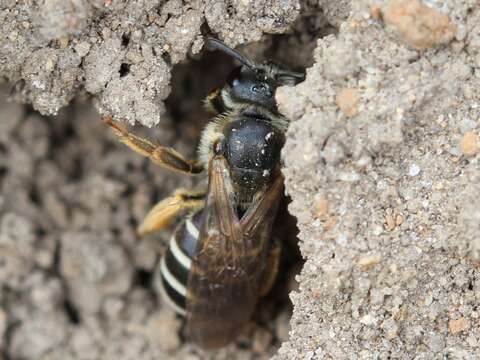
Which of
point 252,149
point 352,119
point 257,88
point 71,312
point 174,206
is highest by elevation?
point 352,119

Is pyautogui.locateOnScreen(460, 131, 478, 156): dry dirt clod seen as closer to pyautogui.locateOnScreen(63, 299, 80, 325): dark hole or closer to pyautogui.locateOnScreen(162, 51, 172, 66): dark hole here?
pyautogui.locateOnScreen(162, 51, 172, 66): dark hole

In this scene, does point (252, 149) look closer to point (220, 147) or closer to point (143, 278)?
point (220, 147)

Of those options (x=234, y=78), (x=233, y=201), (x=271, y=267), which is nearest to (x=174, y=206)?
(x=233, y=201)

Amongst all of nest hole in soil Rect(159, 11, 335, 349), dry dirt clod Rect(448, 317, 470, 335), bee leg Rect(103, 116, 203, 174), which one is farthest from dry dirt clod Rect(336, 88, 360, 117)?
bee leg Rect(103, 116, 203, 174)

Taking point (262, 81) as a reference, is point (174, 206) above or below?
below

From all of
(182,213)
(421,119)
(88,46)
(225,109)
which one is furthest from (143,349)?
(421,119)
